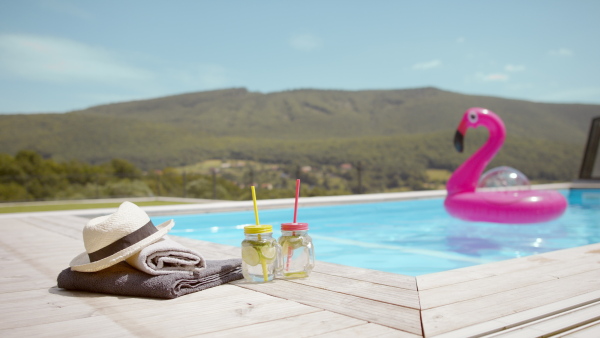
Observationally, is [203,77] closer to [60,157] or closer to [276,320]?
[60,157]

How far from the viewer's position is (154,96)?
154ft

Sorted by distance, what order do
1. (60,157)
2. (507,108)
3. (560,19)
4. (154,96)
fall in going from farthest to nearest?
(154,96), (507,108), (60,157), (560,19)

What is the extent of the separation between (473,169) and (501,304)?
4406 millimetres

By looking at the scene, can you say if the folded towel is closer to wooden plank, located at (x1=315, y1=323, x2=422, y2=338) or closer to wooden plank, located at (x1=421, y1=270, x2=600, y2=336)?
wooden plank, located at (x1=315, y1=323, x2=422, y2=338)

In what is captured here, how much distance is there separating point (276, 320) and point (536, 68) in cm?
4740

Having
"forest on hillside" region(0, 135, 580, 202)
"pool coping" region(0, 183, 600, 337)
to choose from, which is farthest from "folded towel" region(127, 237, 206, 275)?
"forest on hillside" region(0, 135, 580, 202)

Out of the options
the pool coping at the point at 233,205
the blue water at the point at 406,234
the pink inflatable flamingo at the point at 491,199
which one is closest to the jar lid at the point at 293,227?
the blue water at the point at 406,234

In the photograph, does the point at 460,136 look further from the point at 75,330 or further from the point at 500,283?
the point at 75,330

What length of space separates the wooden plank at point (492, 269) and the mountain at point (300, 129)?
98.0 feet

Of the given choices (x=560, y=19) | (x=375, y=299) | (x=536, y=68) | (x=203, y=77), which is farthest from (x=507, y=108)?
(x=375, y=299)

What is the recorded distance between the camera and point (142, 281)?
2094 millimetres

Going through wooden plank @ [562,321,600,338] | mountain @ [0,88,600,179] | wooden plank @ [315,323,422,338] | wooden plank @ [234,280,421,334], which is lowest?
wooden plank @ [562,321,600,338]

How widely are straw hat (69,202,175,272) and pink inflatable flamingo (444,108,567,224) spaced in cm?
421

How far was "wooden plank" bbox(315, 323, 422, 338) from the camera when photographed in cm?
150
